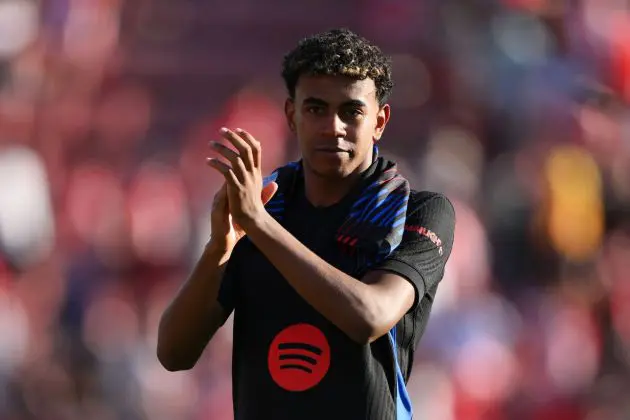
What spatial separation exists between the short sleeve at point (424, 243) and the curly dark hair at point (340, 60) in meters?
0.26

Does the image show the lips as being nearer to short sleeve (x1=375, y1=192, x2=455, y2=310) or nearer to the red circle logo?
short sleeve (x1=375, y1=192, x2=455, y2=310)

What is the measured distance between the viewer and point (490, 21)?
911 cm

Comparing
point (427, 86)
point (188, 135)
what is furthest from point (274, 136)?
point (427, 86)

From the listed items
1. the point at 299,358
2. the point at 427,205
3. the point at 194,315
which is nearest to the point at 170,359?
the point at 194,315

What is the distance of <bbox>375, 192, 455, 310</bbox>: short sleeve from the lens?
8.45 feet

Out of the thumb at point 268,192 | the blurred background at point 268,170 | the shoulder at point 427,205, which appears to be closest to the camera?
the thumb at point 268,192

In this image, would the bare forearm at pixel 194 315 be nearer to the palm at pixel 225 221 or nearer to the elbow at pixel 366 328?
the palm at pixel 225 221

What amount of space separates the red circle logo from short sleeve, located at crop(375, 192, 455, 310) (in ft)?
0.71

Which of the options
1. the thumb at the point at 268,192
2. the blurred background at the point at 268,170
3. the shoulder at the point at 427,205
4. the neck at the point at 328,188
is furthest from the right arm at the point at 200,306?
the blurred background at the point at 268,170

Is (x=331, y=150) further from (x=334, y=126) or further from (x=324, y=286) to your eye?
(x=324, y=286)

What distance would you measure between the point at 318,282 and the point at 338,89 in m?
0.47

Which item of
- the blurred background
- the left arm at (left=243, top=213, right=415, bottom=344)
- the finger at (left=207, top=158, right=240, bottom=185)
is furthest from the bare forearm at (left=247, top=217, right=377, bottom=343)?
the blurred background

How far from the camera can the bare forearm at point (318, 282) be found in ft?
7.84

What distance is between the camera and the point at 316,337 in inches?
99.0
